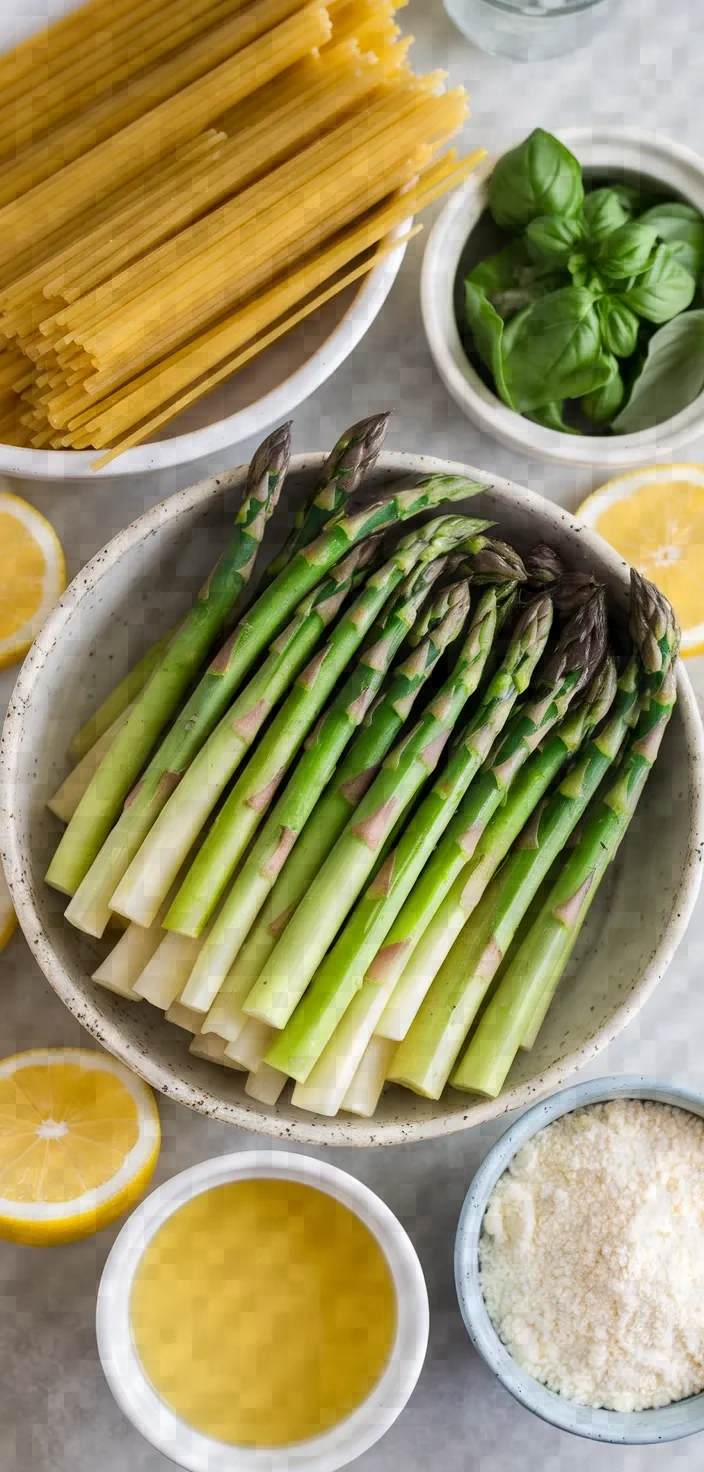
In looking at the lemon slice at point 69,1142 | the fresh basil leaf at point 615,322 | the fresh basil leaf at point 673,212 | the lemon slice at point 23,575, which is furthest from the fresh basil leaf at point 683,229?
the lemon slice at point 69,1142

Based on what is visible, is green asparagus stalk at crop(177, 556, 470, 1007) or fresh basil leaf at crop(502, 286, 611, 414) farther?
fresh basil leaf at crop(502, 286, 611, 414)

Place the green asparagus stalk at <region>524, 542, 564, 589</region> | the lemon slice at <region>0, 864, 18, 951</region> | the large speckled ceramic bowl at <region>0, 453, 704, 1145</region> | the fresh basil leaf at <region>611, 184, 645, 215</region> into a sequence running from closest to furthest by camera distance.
Result: the large speckled ceramic bowl at <region>0, 453, 704, 1145</region>
the green asparagus stalk at <region>524, 542, 564, 589</region>
the lemon slice at <region>0, 864, 18, 951</region>
the fresh basil leaf at <region>611, 184, 645, 215</region>

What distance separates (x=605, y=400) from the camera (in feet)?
5.25

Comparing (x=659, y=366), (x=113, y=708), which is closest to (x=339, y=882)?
(x=113, y=708)

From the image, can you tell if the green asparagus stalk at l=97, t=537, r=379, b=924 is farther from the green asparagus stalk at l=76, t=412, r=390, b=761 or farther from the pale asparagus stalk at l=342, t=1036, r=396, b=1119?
the pale asparagus stalk at l=342, t=1036, r=396, b=1119

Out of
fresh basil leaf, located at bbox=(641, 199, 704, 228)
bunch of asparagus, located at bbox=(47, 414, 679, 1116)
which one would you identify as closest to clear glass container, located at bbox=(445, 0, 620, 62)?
fresh basil leaf, located at bbox=(641, 199, 704, 228)

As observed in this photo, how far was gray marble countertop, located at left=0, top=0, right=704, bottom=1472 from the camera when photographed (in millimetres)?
1523

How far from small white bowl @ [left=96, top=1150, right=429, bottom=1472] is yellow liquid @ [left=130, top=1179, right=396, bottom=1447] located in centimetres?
2

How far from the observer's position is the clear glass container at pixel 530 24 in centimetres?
163

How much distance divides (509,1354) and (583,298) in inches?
48.6

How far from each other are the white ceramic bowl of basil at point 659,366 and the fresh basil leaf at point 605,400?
28 mm

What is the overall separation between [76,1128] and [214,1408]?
34cm

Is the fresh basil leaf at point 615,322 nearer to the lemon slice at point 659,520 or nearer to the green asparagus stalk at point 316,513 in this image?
the lemon slice at point 659,520

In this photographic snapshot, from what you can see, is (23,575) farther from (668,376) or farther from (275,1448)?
(275,1448)
